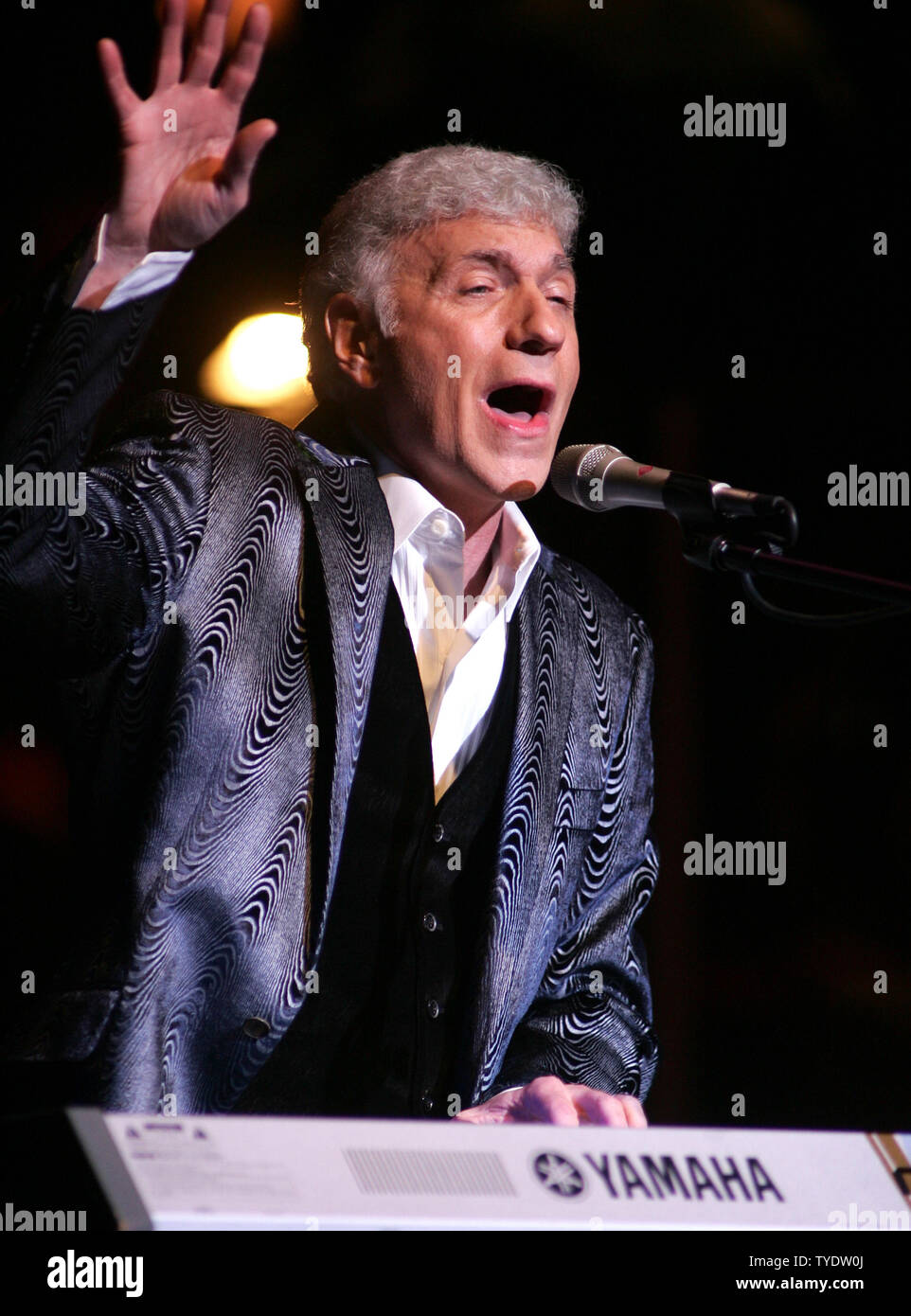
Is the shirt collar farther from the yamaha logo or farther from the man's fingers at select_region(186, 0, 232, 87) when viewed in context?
the yamaha logo

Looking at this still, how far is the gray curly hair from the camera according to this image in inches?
86.1

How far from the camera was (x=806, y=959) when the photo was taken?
3021mm

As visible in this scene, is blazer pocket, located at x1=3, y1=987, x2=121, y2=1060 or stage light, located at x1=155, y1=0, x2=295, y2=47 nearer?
blazer pocket, located at x1=3, y1=987, x2=121, y2=1060

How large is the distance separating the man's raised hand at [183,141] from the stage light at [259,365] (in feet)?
4.35

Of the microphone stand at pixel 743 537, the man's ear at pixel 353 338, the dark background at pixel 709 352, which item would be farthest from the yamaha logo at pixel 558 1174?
the dark background at pixel 709 352

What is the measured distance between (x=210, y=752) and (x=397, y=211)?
98cm

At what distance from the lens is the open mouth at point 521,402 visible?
2.13m

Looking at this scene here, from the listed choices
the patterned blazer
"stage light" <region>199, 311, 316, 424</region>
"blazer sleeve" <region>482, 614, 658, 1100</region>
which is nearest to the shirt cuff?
the patterned blazer

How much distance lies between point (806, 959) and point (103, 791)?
180 centimetres

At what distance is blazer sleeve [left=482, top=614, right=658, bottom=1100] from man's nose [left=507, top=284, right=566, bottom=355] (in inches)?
23.4

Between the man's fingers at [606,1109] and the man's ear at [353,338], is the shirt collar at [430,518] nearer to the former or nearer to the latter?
the man's ear at [353,338]

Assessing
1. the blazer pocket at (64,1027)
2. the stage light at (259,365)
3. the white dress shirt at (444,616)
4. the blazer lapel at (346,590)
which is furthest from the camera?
the stage light at (259,365)

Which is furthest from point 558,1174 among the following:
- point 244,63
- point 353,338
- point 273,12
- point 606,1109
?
point 273,12

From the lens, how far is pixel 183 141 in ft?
4.73
